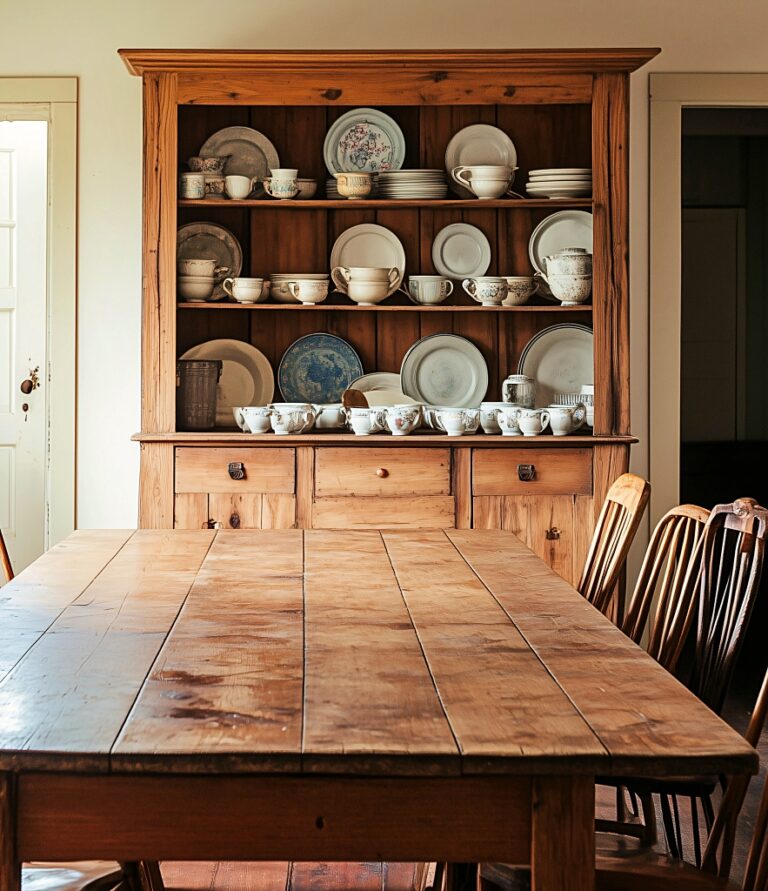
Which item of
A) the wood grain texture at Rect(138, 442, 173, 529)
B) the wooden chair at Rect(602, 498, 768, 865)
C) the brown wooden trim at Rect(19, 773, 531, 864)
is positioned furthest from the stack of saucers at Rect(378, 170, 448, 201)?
the brown wooden trim at Rect(19, 773, 531, 864)

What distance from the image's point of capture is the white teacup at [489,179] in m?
3.80

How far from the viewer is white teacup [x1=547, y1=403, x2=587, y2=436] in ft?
12.2

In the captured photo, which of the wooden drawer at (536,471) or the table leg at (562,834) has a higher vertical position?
the wooden drawer at (536,471)

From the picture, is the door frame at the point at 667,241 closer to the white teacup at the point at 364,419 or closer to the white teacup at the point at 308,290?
the white teacup at the point at 364,419

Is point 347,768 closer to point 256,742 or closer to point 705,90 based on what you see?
point 256,742

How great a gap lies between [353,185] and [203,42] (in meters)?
0.88

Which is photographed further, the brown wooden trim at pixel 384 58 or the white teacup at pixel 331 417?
the white teacup at pixel 331 417

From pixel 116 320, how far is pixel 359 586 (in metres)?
2.42

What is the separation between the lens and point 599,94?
366 cm

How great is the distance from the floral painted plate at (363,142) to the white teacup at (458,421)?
969mm

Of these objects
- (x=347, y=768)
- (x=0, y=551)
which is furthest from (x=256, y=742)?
(x=0, y=551)

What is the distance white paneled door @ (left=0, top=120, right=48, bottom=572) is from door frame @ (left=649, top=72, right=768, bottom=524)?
2350 mm

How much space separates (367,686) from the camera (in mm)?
1381

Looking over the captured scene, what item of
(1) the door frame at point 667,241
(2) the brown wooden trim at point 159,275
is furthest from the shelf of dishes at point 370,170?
(1) the door frame at point 667,241
